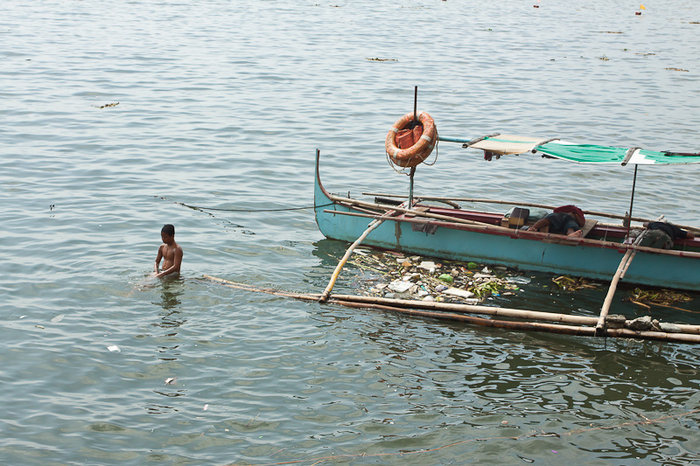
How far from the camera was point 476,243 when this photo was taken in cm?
1116

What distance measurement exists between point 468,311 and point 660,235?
3.18m

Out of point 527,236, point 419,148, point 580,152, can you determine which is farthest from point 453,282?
point 580,152

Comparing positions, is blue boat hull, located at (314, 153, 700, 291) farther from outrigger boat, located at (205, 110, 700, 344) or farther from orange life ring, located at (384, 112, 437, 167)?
orange life ring, located at (384, 112, 437, 167)

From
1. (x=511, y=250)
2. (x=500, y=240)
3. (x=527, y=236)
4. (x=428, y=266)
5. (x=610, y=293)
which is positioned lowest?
(x=428, y=266)

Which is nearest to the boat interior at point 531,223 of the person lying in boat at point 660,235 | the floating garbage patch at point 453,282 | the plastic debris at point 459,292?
A: the person lying in boat at point 660,235

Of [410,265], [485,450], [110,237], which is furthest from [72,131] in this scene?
[485,450]

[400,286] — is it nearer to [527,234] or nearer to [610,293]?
[527,234]

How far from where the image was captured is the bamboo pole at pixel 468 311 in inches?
330

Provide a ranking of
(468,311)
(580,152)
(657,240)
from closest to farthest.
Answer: (468,311), (657,240), (580,152)

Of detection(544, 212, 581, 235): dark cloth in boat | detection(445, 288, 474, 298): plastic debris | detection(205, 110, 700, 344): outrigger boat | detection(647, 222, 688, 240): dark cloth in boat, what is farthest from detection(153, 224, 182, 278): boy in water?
detection(647, 222, 688, 240): dark cloth in boat

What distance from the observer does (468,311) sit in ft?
29.6

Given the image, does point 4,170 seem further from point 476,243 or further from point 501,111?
point 501,111

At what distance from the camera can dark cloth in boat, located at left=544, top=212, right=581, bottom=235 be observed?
10734 mm

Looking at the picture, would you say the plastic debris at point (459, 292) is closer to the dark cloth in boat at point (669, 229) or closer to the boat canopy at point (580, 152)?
the boat canopy at point (580, 152)
